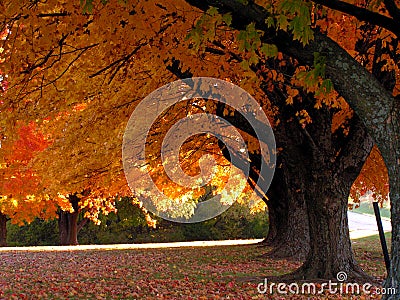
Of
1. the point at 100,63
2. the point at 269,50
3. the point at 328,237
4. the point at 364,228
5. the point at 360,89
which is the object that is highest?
the point at 100,63

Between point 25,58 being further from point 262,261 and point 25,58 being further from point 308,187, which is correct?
point 262,261

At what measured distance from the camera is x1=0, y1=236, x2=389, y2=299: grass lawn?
1059 cm

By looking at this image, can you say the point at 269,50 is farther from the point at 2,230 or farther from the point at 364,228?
the point at 364,228

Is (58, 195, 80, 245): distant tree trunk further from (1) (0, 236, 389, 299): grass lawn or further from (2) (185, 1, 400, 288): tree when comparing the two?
(2) (185, 1, 400, 288): tree

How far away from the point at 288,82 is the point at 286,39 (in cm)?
526

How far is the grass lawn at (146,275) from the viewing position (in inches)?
417

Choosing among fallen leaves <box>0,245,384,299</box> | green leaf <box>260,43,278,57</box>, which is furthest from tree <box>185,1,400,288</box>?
fallen leaves <box>0,245,384,299</box>

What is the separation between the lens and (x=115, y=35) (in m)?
9.44

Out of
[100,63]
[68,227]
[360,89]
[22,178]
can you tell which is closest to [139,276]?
[100,63]

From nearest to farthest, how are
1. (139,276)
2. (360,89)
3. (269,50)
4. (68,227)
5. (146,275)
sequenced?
(269,50), (360,89), (139,276), (146,275), (68,227)

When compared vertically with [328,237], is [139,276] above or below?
below

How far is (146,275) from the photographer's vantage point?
543 inches

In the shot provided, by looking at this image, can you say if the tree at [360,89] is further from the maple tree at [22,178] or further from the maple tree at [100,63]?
the maple tree at [22,178]

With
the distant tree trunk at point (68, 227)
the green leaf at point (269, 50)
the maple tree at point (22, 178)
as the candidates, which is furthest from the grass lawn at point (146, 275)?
the distant tree trunk at point (68, 227)
